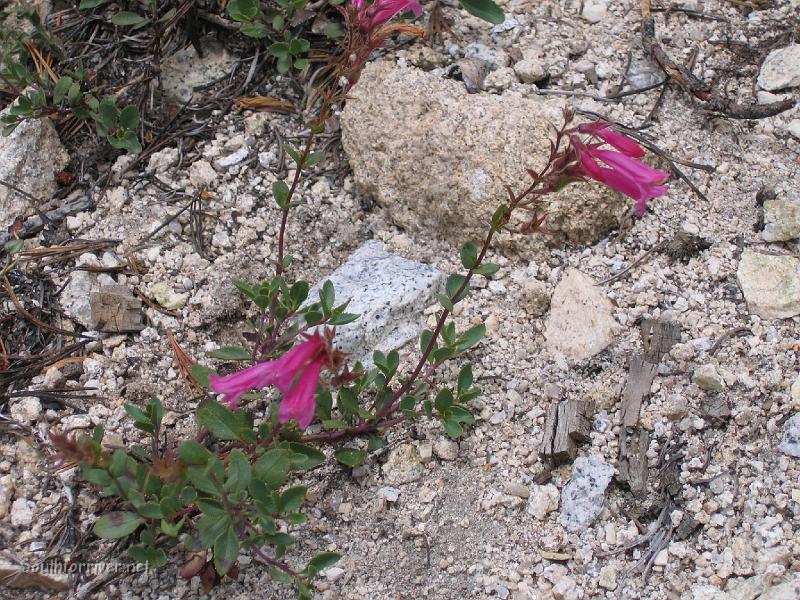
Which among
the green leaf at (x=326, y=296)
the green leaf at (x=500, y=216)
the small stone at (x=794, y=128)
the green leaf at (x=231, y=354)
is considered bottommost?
the green leaf at (x=231, y=354)

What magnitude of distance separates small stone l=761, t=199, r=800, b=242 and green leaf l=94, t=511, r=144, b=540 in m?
2.43

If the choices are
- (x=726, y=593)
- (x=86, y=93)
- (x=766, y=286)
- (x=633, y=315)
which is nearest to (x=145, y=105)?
(x=86, y=93)

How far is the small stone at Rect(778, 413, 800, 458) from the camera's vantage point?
2494mm

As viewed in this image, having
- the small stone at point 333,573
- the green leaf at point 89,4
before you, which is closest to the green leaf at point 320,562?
the small stone at point 333,573

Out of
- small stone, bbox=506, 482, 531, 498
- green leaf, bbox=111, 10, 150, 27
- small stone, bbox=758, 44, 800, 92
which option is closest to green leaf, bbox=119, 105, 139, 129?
green leaf, bbox=111, 10, 150, 27

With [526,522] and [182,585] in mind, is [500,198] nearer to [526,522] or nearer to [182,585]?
[526,522]

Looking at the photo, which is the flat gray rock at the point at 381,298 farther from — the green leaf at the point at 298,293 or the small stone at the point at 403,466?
the small stone at the point at 403,466

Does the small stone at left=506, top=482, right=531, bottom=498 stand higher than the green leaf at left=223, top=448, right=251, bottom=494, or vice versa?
the green leaf at left=223, top=448, right=251, bottom=494

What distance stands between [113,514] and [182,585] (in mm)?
374

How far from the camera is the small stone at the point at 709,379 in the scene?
8.71ft

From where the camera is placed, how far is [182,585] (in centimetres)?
250

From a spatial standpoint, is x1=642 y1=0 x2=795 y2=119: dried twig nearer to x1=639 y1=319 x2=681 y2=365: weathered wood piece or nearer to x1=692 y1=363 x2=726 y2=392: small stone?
x1=639 y1=319 x2=681 y2=365: weathered wood piece

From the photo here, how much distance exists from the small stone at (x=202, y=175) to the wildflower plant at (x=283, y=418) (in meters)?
0.71

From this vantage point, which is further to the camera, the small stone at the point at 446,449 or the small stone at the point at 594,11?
the small stone at the point at 594,11
